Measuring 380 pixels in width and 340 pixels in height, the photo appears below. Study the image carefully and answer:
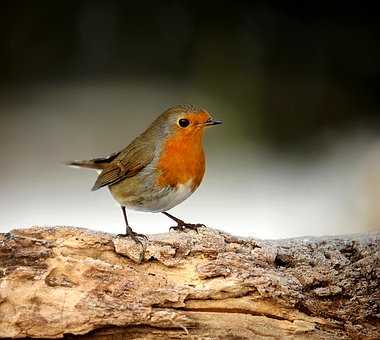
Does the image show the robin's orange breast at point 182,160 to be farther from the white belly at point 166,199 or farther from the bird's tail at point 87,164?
the bird's tail at point 87,164

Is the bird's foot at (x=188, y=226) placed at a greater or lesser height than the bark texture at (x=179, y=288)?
greater

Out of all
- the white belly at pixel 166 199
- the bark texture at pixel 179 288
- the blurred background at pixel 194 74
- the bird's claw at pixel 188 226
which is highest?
the blurred background at pixel 194 74

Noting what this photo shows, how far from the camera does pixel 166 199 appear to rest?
301 cm

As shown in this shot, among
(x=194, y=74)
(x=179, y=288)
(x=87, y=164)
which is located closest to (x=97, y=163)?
(x=87, y=164)

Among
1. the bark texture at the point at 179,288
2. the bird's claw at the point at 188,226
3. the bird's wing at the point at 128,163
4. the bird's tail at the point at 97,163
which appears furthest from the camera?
the bird's tail at the point at 97,163

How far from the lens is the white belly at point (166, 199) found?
2975 mm

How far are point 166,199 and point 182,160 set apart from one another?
0.48 feet

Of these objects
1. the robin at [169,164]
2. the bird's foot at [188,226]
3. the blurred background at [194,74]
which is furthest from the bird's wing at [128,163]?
the blurred background at [194,74]

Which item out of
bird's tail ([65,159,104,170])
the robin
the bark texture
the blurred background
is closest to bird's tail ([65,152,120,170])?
bird's tail ([65,159,104,170])

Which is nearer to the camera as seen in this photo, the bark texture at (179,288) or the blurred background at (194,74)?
the bark texture at (179,288)

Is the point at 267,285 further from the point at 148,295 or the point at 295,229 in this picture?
the point at 295,229

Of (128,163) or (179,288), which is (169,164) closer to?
(128,163)

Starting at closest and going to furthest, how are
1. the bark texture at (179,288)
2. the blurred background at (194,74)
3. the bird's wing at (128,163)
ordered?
1. the bark texture at (179,288)
2. the bird's wing at (128,163)
3. the blurred background at (194,74)

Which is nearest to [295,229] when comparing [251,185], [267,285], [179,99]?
[251,185]
